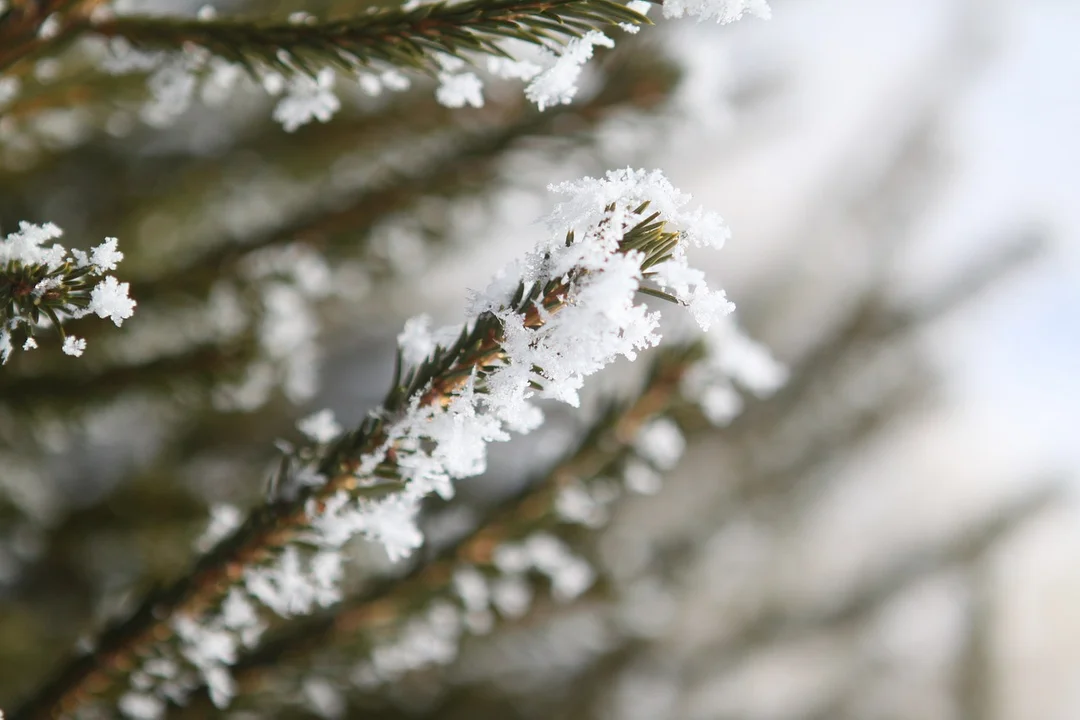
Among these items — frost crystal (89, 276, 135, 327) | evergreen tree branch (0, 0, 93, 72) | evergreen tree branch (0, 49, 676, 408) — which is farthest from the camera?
evergreen tree branch (0, 49, 676, 408)

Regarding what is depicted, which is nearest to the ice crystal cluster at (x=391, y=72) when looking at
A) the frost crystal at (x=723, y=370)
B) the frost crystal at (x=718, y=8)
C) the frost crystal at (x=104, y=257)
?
the frost crystal at (x=718, y=8)

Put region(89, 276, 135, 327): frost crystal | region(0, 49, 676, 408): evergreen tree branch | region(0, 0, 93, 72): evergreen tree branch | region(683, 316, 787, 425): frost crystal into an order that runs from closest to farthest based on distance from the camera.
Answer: region(89, 276, 135, 327): frost crystal
region(0, 0, 93, 72): evergreen tree branch
region(683, 316, 787, 425): frost crystal
region(0, 49, 676, 408): evergreen tree branch

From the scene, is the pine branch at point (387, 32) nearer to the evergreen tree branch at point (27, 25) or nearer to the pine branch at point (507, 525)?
the evergreen tree branch at point (27, 25)

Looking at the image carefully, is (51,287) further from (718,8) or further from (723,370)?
(723,370)

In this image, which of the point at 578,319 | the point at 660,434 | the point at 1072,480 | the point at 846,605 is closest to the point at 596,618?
the point at 660,434

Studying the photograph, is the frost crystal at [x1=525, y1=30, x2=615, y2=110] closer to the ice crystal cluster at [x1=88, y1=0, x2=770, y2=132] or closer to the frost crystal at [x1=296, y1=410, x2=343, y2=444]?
the ice crystal cluster at [x1=88, y1=0, x2=770, y2=132]

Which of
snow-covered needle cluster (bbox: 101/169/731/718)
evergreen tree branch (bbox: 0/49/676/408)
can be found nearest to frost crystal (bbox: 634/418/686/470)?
snow-covered needle cluster (bbox: 101/169/731/718)
